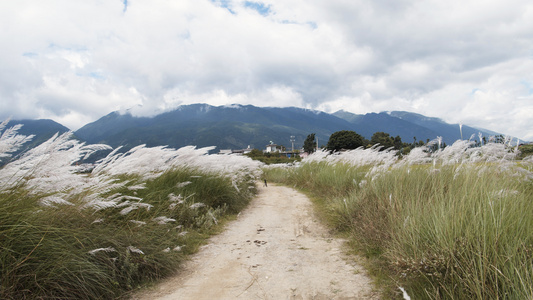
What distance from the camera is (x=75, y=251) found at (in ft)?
8.20

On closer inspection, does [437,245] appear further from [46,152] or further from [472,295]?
[46,152]

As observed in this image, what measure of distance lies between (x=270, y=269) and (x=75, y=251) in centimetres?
209

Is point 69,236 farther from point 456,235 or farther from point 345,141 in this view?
point 345,141

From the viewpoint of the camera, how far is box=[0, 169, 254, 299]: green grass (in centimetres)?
220

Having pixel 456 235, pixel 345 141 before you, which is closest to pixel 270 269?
pixel 456 235

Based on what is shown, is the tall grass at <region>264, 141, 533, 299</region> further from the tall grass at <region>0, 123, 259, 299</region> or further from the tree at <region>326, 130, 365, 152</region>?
the tree at <region>326, 130, 365, 152</region>

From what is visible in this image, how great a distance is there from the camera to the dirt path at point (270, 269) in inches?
109

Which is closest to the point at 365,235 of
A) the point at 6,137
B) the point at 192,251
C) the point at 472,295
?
the point at 472,295

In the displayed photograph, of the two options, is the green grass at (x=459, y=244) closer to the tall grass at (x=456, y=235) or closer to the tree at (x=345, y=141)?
the tall grass at (x=456, y=235)

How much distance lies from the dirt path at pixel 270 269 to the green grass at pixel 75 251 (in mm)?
325

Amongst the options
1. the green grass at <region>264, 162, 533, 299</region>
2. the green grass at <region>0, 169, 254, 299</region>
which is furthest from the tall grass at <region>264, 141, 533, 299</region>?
the green grass at <region>0, 169, 254, 299</region>

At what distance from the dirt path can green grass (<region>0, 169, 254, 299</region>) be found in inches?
12.8

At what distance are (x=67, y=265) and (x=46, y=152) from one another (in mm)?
1153

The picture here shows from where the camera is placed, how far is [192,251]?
13.8 ft
